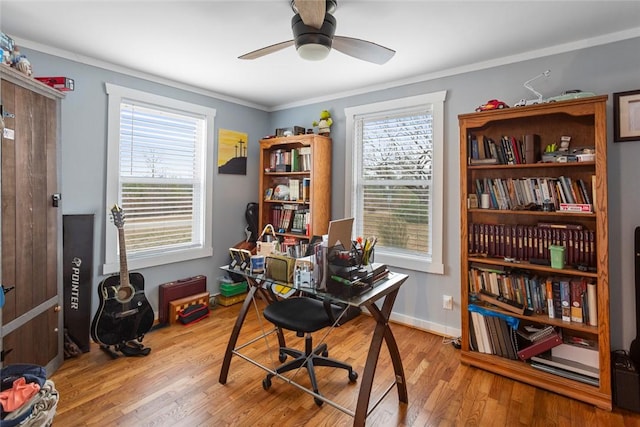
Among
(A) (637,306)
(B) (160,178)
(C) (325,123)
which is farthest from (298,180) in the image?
(A) (637,306)

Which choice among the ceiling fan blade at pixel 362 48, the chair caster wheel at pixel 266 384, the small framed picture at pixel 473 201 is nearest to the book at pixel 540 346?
the small framed picture at pixel 473 201

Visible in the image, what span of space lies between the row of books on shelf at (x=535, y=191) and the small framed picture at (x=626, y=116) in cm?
38

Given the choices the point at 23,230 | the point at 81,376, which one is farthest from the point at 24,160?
the point at 81,376

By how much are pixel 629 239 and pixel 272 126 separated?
3.70 meters

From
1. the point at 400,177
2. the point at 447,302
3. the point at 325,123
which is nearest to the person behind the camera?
the point at 447,302

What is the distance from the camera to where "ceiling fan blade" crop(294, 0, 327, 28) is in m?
1.53

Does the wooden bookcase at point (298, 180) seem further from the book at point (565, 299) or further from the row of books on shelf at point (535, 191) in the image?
the book at point (565, 299)

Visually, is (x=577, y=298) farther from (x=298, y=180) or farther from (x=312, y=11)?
(x=298, y=180)

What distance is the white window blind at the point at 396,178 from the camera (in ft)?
10.1

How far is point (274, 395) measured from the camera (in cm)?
205

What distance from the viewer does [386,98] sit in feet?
10.6

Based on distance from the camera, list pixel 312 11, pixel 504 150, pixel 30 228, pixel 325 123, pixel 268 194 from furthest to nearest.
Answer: pixel 268 194 → pixel 325 123 → pixel 504 150 → pixel 30 228 → pixel 312 11

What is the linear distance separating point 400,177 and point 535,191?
3.89ft

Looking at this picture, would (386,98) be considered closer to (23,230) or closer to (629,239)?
(629,239)
